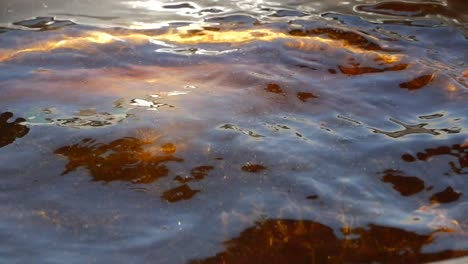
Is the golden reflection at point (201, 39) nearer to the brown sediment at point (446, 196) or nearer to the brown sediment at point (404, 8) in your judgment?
the brown sediment at point (404, 8)

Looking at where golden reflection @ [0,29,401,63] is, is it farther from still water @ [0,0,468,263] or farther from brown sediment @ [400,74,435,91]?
brown sediment @ [400,74,435,91]

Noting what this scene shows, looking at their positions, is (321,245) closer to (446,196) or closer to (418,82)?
(446,196)

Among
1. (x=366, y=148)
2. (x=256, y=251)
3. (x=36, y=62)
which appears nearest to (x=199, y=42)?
(x=36, y=62)

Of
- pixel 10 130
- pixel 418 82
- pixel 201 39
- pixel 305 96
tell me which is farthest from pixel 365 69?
pixel 10 130

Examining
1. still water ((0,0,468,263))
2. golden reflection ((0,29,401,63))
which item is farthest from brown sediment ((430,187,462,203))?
golden reflection ((0,29,401,63))

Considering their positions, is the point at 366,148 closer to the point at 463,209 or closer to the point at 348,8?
the point at 463,209

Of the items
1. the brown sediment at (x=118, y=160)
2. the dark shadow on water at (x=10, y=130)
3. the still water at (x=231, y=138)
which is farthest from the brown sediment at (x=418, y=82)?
the dark shadow on water at (x=10, y=130)
